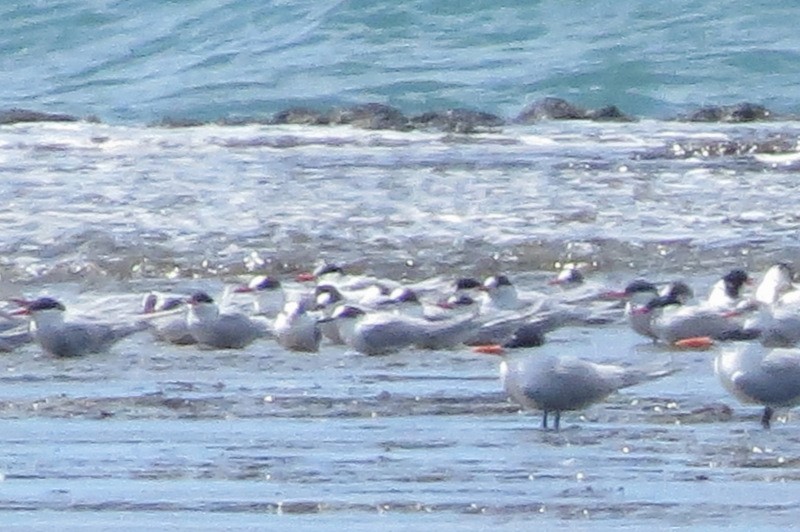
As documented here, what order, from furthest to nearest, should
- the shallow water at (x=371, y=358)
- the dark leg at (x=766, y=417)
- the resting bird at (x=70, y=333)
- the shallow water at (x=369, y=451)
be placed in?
the resting bird at (x=70, y=333), the dark leg at (x=766, y=417), the shallow water at (x=371, y=358), the shallow water at (x=369, y=451)

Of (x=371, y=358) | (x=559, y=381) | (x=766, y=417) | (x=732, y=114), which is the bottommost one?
(x=732, y=114)

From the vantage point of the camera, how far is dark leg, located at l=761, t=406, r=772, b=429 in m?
6.50

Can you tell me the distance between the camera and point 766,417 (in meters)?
6.59

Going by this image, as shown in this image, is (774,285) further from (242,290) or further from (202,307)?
(202,307)

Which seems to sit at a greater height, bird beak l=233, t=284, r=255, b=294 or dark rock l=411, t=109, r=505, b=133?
bird beak l=233, t=284, r=255, b=294

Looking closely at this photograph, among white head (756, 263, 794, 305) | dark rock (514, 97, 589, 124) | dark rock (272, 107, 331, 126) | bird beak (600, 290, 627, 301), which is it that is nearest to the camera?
white head (756, 263, 794, 305)

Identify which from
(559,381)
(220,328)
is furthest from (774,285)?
(559,381)

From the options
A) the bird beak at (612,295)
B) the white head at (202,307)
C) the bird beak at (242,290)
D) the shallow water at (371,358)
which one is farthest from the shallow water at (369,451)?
the bird beak at (242,290)

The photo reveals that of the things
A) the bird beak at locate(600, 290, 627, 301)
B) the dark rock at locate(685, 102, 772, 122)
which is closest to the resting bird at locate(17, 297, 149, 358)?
the bird beak at locate(600, 290, 627, 301)

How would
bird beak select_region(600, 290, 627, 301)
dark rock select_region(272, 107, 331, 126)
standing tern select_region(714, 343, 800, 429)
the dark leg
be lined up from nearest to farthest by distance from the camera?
the dark leg
standing tern select_region(714, 343, 800, 429)
bird beak select_region(600, 290, 627, 301)
dark rock select_region(272, 107, 331, 126)

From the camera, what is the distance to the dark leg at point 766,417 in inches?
256

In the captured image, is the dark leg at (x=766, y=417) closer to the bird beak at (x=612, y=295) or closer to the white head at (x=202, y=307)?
the white head at (x=202, y=307)

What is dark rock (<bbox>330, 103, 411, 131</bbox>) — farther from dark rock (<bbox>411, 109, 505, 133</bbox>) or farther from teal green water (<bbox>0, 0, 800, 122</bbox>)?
teal green water (<bbox>0, 0, 800, 122</bbox>)

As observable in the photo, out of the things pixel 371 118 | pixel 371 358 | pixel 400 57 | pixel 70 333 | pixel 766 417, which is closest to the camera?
pixel 766 417
